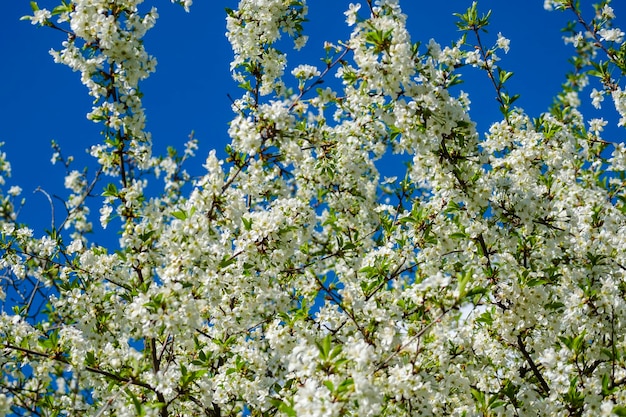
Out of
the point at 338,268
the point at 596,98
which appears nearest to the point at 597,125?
the point at 596,98

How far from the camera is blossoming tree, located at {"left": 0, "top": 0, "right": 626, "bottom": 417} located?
185 inches

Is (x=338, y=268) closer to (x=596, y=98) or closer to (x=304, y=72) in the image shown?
(x=304, y=72)

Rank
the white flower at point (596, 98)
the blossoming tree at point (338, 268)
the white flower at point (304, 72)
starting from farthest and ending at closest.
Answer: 1. the white flower at point (596, 98)
2. the white flower at point (304, 72)
3. the blossoming tree at point (338, 268)

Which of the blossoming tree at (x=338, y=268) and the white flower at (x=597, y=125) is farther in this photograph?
the white flower at (x=597, y=125)

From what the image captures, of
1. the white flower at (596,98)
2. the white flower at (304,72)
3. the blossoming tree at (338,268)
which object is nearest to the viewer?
the blossoming tree at (338,268)

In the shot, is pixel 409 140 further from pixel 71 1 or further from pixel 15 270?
pixel 15 270

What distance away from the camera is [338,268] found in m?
6.45

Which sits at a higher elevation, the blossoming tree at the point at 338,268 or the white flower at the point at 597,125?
the white flower at the point at 597,125

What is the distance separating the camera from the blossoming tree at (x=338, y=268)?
4695 mm

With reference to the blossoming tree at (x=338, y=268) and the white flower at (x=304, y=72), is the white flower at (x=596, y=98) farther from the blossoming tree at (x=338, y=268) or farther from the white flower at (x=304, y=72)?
the white flower at (x=304, y=72)

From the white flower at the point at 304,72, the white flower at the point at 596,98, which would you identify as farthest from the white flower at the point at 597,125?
the white flower at the point at 304,72

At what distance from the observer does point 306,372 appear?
12.7ft

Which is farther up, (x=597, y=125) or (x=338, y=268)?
(x=597, y=125)

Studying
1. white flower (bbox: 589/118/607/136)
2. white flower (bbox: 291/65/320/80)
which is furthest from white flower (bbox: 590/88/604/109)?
white flower (bbox: 291/65/320/80)
